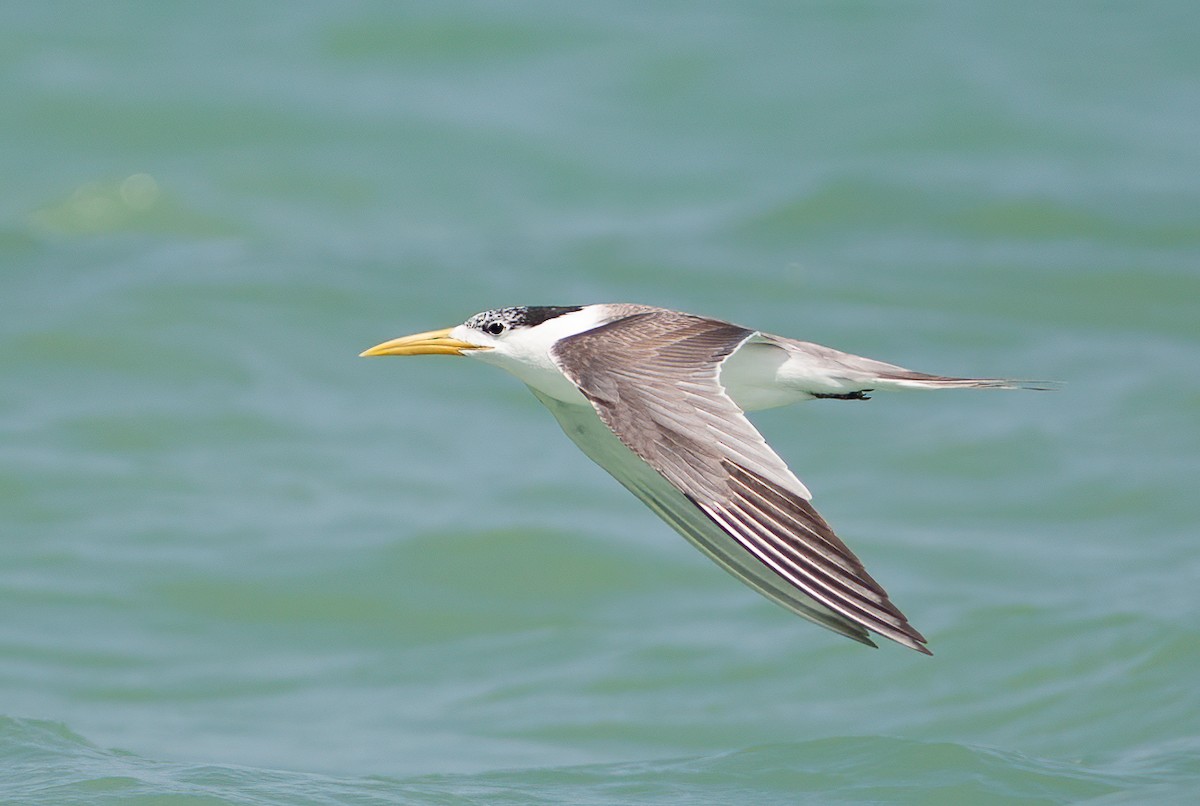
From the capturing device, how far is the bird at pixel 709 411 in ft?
21.7

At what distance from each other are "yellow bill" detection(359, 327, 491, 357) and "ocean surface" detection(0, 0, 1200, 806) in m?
2.50

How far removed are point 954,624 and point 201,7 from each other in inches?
581

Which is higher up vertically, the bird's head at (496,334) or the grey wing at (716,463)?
the bird's head at (496,334)

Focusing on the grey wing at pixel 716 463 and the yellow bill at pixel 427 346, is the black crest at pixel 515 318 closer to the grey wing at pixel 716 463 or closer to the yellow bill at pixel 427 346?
the yellow bill at pixel 427 346

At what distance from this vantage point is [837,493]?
48.4 ft

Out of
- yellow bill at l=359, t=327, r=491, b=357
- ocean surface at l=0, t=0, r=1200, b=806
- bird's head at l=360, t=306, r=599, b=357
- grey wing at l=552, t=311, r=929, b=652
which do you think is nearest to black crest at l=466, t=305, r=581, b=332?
bird's head at l=360, t=306, r=599, b=357

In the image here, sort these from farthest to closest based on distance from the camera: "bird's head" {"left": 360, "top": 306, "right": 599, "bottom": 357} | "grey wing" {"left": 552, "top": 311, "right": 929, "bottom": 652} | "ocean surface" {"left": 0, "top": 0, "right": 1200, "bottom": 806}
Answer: "ocean surface" {"left": 0, "top": 0, "right": 1200, "bottom": 806}
"bird's head" {"left": 360, "top": 306, "right": 599, "bottom": 357}
"grey wing" {"left": 552, "top": 311, "right": 929, "bottom": 652}

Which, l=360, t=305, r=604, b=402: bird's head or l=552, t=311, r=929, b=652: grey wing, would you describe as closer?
l=552, t=311, r=929, b=652: grey wing

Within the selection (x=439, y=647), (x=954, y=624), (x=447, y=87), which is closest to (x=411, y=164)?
(x=447, y=87)

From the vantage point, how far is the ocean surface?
1157 cm

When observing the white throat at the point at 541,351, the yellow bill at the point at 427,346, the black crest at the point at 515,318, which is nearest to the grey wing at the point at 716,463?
the white throat at the point at 541,351

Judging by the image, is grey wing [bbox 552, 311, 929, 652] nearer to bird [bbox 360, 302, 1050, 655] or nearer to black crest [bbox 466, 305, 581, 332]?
bird [bbox 360, 302, 1050, 655]

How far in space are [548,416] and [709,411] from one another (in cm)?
901

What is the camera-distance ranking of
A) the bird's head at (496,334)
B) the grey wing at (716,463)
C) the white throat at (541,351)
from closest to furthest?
1. the grey wing at (716,463)
2. the white throat at (541,351)
3. the bird's head at (496,334)
